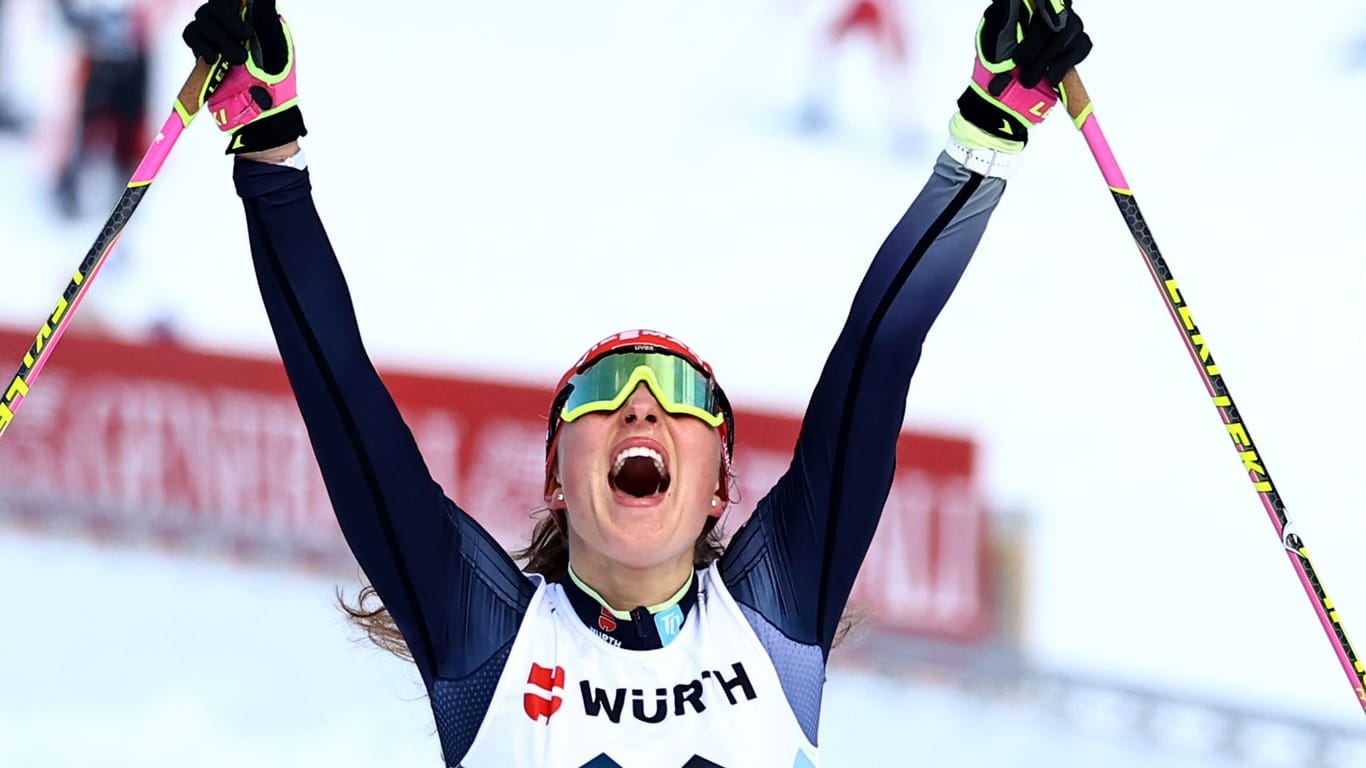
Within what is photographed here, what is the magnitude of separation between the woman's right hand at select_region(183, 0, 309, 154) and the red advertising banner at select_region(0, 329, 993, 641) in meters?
2.53

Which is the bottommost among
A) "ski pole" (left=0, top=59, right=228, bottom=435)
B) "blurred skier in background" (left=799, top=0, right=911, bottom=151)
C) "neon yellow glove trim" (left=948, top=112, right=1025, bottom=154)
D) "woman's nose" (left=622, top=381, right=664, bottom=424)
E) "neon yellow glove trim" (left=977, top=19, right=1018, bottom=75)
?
"woman's nose" (left=622, top=381, right=664, bottom=424)

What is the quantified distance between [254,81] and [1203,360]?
5.37ft

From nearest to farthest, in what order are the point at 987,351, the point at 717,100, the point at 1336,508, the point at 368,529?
the point at 368,529, the point at 1336,508, the point at 987,351, the point at 717,100

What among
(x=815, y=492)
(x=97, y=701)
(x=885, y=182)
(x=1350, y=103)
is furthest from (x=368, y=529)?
(x=1350, y=103)

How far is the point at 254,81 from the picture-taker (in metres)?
2.71

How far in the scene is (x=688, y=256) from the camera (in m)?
5.27

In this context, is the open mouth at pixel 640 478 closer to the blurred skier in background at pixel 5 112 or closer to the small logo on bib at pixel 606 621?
the small logo on bib at pixel 606 621

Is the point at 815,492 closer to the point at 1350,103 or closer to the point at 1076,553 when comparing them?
the point at 1076,553

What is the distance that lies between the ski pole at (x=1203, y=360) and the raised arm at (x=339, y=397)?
1.21 metres

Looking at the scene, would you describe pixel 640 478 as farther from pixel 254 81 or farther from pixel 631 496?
pixel 254 81

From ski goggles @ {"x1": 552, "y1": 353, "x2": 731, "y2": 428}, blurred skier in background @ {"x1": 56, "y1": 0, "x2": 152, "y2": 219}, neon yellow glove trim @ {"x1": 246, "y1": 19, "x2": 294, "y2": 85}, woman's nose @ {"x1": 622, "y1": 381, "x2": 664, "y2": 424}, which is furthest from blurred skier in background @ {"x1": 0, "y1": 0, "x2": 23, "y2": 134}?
woman's nose @ {"x1": 622, "y1": 381, "x2": 664, "y2": 424}

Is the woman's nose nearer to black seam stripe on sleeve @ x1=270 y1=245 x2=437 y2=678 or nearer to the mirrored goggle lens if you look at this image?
the mirrored goggle lens

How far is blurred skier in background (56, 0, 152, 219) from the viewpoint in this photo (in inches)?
223

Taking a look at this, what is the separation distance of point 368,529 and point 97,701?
2573 mm
